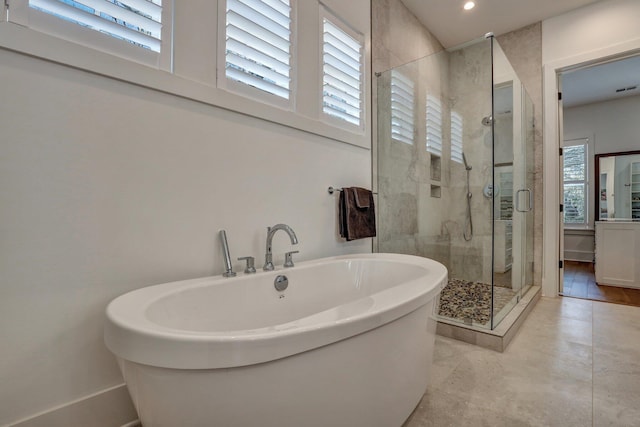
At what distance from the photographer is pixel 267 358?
2.24 ft

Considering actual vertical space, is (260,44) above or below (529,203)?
above

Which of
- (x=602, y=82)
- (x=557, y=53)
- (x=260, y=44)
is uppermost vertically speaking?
(x=602, y=82)

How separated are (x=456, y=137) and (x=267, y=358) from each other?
2677 millimetres

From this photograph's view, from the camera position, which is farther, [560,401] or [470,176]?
[470,176]

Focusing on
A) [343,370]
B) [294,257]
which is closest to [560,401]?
[343,370]

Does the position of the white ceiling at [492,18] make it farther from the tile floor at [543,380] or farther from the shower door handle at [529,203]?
the tile floor at [543,380]

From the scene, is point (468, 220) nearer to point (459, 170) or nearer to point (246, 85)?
point (459, 170)

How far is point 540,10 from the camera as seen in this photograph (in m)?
2.95

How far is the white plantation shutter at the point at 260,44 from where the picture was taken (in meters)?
1.49

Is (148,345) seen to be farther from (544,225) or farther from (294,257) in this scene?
(544,225)

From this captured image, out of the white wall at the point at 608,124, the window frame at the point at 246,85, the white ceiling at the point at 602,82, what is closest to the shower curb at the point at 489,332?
the window frame at the point at 246,85

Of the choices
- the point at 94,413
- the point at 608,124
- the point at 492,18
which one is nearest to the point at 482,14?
the point at 492,18

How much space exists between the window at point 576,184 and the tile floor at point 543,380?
3.72 metres

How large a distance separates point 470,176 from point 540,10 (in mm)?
1985
